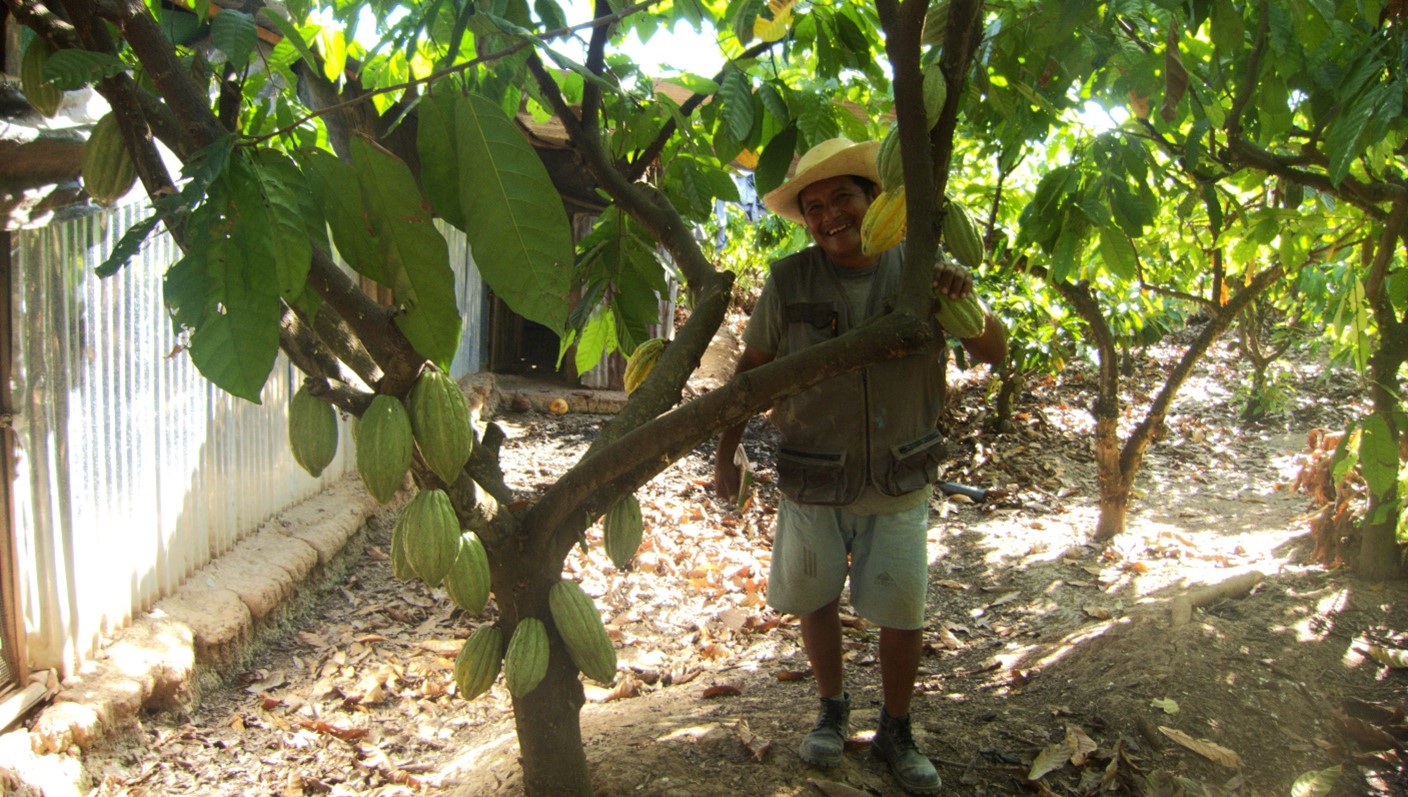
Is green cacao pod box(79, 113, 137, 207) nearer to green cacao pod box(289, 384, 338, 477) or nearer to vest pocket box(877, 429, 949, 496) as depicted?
green cacao pod box(289, 384, 338, 477)

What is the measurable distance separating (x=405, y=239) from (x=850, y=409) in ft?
4.06

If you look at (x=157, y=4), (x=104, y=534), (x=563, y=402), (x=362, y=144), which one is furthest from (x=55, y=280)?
(x=563, y=402)

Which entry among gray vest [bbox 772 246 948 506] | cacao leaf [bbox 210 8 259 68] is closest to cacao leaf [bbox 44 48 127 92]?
cacao leaf [bbox 210 8 259 68]

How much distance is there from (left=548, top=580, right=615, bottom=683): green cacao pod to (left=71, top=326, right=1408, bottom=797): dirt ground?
1.88 ft

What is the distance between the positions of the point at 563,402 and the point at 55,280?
4.52 metres

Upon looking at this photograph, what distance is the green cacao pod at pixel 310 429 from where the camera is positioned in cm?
124

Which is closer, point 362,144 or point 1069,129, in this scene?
point 362,144

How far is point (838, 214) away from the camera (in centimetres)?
210

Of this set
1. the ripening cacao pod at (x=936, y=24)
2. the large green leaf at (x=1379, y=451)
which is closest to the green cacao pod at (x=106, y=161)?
the ripening cacao pod at (x=936, y=24)

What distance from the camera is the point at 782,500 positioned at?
229 cm

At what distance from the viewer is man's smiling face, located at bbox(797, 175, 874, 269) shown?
2084mm

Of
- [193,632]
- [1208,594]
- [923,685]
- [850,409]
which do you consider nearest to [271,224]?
[850,409]

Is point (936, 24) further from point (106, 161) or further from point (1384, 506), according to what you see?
point (1384, 506)

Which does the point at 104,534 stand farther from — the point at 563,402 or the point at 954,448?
the point at 954,448
